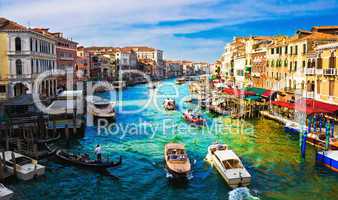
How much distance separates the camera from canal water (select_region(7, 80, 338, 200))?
1441 centimetres

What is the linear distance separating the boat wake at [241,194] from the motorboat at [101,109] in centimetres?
1911

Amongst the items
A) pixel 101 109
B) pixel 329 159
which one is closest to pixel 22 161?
pixel 329 159

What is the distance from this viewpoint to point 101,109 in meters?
33.4

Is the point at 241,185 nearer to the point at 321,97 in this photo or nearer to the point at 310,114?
the point at 310,114

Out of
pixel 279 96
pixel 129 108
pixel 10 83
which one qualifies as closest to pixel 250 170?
pixel 279 96

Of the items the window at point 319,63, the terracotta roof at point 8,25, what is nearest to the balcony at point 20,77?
the terracotta roof at point 8,25

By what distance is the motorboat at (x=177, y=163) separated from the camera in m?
15.4

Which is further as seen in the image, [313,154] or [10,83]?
[10,83]

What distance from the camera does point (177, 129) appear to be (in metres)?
27.5

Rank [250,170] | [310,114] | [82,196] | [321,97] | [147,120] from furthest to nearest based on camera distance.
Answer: [147,120]
[321,97]
[310,114]
[250,170]
[82,196]

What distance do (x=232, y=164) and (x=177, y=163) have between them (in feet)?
8.43

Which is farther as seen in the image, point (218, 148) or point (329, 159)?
point (218, 148)

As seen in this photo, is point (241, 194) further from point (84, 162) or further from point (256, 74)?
point (256, 74)

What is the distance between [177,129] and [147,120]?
577 centimetres
